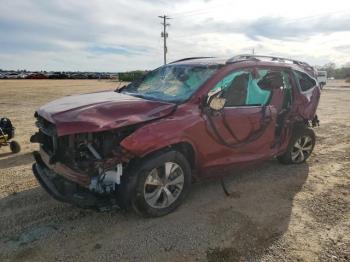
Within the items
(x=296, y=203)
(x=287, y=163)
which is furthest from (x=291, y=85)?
(x=296, y=203)

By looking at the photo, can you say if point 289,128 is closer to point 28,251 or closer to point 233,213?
point 233,213

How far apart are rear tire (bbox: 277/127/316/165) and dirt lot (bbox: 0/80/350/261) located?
50 centimetres

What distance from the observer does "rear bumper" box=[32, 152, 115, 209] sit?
12.6 feet

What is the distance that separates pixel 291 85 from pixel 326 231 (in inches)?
105

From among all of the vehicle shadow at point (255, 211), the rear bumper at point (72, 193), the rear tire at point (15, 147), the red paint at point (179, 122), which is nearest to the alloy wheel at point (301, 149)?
the vehicle shadow at point (255, 211)

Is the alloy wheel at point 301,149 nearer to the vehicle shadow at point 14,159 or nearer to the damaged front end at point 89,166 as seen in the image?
the damaged front end at point 89,166

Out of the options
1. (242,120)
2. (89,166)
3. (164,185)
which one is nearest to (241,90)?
(242,120)

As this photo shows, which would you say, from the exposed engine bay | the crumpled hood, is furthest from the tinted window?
the exposed engine bay

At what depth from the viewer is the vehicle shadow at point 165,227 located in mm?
3621

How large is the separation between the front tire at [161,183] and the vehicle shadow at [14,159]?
3.25 meters

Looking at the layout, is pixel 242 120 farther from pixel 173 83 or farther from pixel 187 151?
pixel 173 83

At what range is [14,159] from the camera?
21.9ft

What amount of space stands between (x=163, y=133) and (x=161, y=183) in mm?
602

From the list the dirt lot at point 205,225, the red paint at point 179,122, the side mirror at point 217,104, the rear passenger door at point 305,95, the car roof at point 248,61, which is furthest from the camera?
the rear passenger door at point 305,95
